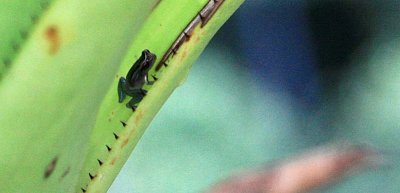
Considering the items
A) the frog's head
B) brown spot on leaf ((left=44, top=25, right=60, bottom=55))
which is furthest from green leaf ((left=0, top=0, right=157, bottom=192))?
the frog's head

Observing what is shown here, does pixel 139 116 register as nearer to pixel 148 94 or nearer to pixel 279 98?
pixel 148 94

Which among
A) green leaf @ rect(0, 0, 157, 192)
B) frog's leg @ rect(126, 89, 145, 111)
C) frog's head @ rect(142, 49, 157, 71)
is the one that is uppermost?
frog's head @ rect(142, 49, 157, 71)

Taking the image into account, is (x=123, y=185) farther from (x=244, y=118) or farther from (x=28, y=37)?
(x=28, y=37)

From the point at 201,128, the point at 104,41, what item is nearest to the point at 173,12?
the point at 104,41

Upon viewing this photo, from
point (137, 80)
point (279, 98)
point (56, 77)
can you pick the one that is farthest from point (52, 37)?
point (279, 98)

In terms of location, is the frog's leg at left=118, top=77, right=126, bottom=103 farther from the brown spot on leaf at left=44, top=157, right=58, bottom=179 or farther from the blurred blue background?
the blurred blue background

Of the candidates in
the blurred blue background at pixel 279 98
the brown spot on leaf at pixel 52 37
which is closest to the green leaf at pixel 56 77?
the brown spot on leaf at pixel 52 37
